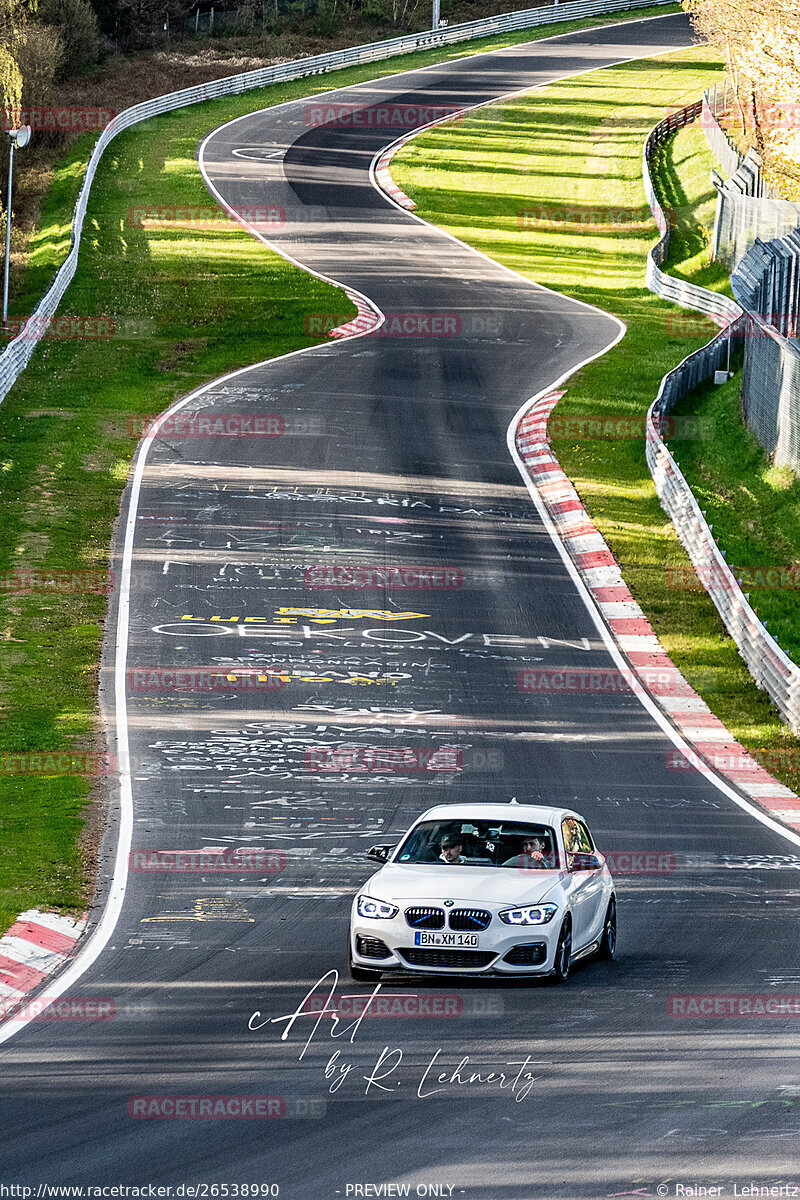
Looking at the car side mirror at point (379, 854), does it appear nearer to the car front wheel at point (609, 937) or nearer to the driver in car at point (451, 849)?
the driver in car at point (451, 849)

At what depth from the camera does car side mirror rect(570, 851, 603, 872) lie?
1297 cm

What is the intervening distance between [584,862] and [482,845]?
844 millimetres

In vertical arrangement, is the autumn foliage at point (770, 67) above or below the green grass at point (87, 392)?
above

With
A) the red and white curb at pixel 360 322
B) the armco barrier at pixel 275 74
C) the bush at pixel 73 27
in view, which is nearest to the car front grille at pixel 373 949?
the armco barrier at pixel 275 74

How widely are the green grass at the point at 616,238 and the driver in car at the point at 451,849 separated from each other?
27.8 ft

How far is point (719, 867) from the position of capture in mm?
16250

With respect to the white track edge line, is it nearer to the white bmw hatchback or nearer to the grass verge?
the white bmw hatchback

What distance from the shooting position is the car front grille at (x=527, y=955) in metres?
12.0

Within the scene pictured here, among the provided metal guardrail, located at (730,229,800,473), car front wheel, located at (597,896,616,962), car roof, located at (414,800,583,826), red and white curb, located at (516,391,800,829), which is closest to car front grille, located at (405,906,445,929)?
car roof, located at (414,800,583,826)

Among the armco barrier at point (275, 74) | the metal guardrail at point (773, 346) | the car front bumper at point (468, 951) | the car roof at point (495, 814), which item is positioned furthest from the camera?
the armco barrier at point (275, 74)

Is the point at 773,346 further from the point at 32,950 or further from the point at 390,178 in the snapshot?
the point at 390,178

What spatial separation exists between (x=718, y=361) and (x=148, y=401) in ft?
46.8

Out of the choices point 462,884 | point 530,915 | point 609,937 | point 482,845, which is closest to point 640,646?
point 609,937

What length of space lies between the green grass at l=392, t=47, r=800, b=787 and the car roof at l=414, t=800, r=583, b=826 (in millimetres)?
7765
